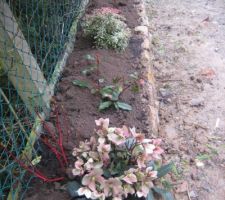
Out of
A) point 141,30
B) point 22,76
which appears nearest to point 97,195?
point 22,76

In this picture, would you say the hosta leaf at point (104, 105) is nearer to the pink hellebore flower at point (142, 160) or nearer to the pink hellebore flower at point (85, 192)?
the pink hellebore flower at point (142, 160)

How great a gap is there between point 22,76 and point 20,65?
8 cm

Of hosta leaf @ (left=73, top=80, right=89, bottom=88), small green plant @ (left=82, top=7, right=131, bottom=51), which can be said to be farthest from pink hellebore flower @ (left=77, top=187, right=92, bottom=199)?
small green plant @ (left=82, top=7, right=131, bottom=51)

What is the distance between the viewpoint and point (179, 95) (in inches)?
146

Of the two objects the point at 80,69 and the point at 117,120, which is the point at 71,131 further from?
the point at 80,69

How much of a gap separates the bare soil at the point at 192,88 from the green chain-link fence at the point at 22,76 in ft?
3.71

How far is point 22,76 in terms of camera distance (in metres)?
2.46

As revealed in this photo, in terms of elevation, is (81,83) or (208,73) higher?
(81,83)

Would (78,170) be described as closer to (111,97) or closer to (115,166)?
(115,166)

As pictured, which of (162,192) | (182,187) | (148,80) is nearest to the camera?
(162,192)

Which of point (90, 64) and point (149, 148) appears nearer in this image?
point (149, 148)

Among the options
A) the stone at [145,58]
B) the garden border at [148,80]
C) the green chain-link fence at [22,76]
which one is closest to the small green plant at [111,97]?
the garden border at [148,80]

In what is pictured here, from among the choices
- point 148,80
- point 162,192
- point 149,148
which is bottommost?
point 162,192

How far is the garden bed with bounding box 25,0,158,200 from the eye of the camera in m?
2.43
